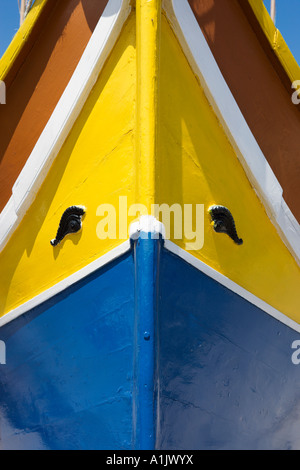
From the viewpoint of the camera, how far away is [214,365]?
231cm

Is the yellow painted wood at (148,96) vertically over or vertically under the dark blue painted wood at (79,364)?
over

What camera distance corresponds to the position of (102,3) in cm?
230

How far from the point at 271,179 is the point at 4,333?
1.69 m

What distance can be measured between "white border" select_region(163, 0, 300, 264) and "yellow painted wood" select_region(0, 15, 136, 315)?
9.5 inches

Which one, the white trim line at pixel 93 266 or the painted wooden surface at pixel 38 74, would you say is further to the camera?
the painted wooden surface at pixel 38 74

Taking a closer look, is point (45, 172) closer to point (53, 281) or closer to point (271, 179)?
point (53, 281)

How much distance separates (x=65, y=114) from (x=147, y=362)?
1.26 metres

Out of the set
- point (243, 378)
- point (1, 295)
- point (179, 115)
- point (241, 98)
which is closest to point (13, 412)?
point (1, 295)

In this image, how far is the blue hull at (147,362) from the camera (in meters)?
2.10

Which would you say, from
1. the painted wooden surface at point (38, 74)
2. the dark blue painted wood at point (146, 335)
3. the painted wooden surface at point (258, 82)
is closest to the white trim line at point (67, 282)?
the dark blue painted wood at point (146, 335)
